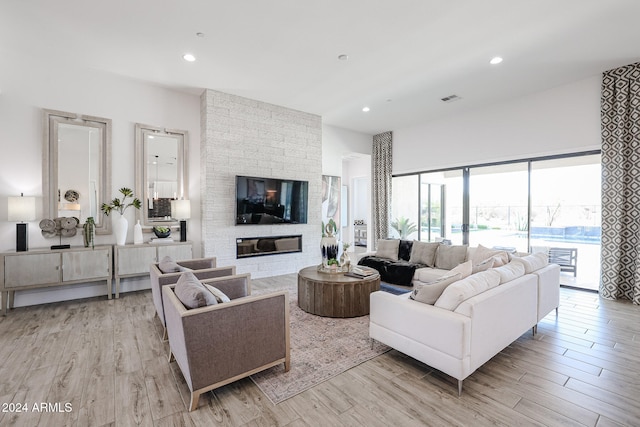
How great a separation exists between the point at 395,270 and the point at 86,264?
4640 millimetres

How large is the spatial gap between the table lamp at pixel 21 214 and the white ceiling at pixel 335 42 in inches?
79.1

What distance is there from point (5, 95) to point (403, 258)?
6.50 metres

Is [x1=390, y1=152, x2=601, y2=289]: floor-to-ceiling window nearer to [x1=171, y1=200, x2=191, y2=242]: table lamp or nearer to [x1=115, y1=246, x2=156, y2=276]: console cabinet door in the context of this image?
[x1=171, y1=200, x2=191, y2=242]: table lamp

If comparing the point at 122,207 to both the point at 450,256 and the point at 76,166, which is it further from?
the point at 450,256

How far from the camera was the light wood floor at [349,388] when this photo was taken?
1.89m

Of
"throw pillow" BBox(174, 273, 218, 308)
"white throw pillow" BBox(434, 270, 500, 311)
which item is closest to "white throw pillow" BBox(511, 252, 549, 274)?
"white throw pillow" BBox(434, 270, 500, 311)

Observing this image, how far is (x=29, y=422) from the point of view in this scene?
6.06 ft

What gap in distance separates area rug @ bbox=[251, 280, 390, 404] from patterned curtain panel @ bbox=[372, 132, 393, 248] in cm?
444

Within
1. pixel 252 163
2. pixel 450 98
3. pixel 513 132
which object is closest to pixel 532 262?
pixel 513 132

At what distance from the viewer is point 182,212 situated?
195 inches

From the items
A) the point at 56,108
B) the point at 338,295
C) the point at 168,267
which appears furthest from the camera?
the point at 56,108

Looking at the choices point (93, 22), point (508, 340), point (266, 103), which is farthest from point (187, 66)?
point (508, 340)

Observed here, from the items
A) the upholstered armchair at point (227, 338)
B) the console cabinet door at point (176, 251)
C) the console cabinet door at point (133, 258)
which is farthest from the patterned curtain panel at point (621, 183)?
the console cabinet door at point (133, 258)

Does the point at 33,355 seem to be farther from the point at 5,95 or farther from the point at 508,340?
the point at 508,340
